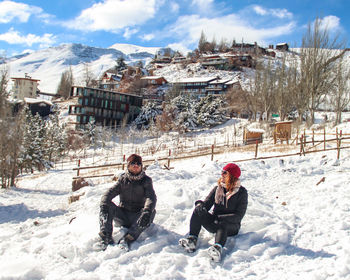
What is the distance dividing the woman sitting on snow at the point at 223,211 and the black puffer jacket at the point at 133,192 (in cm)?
82

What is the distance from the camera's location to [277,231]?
4793 millimetres

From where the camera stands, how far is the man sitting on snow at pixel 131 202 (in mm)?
4328

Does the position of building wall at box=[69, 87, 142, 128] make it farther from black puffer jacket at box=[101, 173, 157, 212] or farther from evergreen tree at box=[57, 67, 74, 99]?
black puffer jacket at box=[101, 173, 157, 212]

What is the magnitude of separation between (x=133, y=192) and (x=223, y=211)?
1.55 m

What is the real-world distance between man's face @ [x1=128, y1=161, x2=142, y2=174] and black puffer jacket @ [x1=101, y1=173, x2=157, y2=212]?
6.5 inches

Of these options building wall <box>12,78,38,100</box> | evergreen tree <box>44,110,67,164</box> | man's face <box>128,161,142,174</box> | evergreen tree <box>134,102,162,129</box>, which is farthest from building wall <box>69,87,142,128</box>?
man's face <box>128,161,142,174</box>

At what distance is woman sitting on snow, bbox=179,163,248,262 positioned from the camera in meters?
4.22

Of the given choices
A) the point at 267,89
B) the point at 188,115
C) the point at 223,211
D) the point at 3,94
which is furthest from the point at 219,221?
the point at 188,115

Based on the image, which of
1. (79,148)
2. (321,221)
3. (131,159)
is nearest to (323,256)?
(321,221)

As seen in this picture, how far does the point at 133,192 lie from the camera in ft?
15.6

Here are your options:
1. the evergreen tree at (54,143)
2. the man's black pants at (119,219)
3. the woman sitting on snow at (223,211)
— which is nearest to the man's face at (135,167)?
the man's black pants at (119,219)

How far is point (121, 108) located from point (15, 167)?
39.0 meters

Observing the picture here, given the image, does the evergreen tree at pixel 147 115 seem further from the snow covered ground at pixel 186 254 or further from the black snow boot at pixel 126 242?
the black snow boot at pixel 126 242

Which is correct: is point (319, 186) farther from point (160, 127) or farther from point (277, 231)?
point (160, 127)
